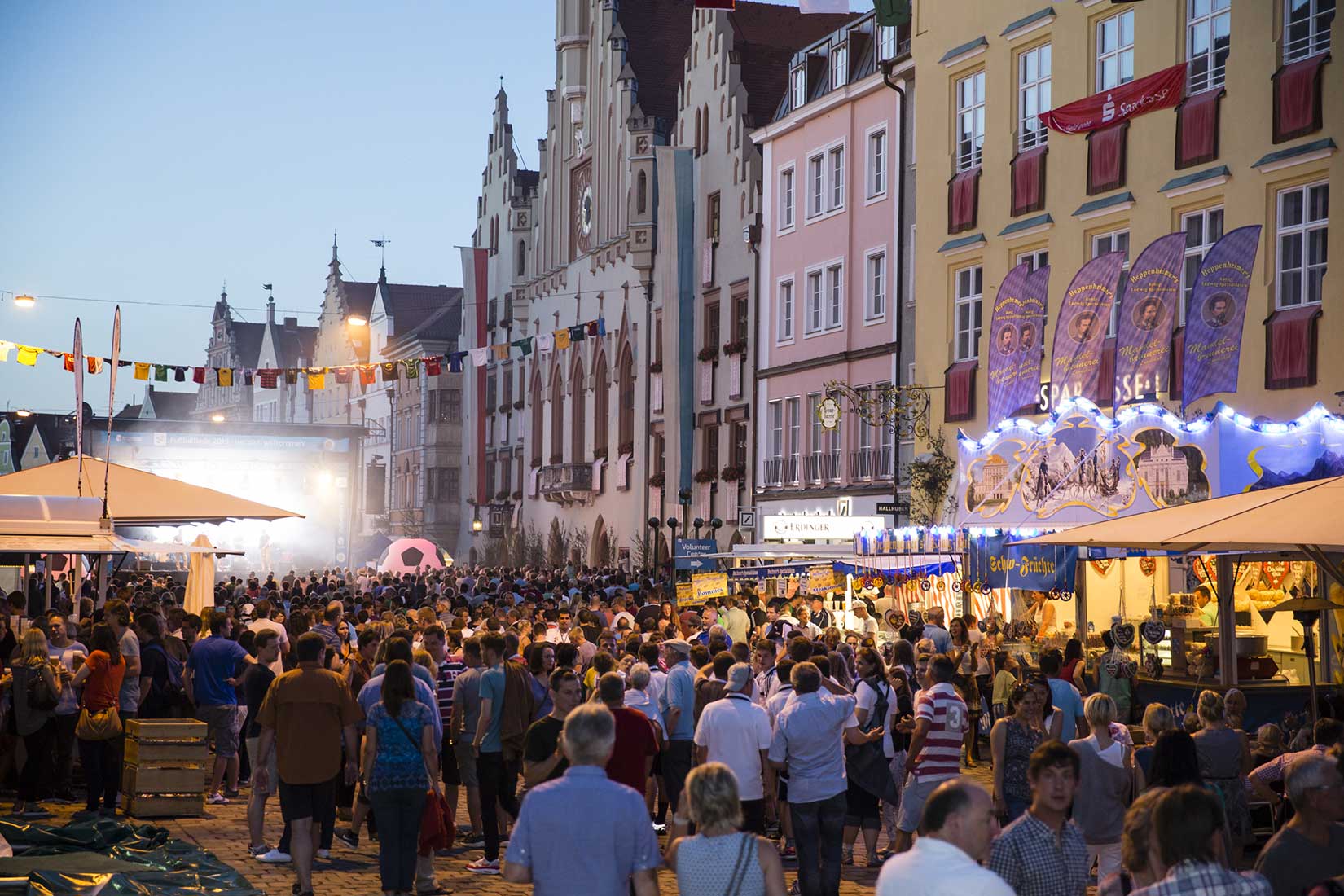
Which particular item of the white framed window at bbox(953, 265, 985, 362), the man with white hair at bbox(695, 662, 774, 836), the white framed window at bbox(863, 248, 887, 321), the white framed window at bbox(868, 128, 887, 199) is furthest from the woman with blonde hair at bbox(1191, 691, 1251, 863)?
the white framed window at bbox(868, 128, 887, 199)

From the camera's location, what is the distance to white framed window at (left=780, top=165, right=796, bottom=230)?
1613 inches

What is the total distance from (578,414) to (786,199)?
18184mm

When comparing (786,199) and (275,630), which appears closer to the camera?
(275,630)

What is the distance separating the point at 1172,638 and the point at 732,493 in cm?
2412

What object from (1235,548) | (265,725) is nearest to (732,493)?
(1235,548)

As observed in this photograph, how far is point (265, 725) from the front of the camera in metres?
11.9

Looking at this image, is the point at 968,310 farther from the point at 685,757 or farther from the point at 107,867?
the point at 107,867

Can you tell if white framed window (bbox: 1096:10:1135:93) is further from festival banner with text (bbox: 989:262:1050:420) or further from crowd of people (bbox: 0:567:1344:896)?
crowd of people (bbox: 0:567:1344:896)

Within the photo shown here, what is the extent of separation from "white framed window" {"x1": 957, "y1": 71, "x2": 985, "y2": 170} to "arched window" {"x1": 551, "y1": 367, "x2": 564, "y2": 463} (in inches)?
1153

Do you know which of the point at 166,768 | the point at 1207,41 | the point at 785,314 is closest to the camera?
the point at 166,768

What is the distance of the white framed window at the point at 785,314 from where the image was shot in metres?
40.8

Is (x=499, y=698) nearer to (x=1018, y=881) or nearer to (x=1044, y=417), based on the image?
(x=1018, y=881)

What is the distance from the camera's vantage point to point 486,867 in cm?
1311

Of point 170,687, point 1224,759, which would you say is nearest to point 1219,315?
point 1224,759
